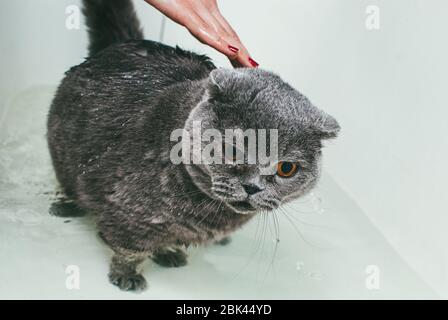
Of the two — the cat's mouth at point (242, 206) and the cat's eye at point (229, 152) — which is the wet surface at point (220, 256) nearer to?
the cat's mouth at point (242, 206)

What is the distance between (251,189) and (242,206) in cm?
6

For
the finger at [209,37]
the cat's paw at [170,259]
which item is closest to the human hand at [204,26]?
the finger at [209,37]

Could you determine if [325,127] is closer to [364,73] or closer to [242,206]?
[242,206]

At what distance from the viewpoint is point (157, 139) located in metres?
1.24

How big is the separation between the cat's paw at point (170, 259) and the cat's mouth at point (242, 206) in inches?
15.3

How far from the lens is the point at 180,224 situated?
49.0 inches

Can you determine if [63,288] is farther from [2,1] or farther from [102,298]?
[2,1]

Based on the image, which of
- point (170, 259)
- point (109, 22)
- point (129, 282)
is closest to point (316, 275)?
point (170, 259)

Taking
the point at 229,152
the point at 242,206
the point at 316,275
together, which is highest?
the point at 229,152

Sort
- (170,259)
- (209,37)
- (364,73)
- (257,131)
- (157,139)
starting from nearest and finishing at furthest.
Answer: (257,131) < (157,139) < (209,37) < (170,259) < (364,73)

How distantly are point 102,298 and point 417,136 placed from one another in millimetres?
935

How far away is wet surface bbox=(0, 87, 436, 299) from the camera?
1.40 m

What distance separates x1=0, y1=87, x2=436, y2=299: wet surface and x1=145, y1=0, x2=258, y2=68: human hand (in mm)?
397

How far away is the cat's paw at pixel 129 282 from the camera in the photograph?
1.36 metres
